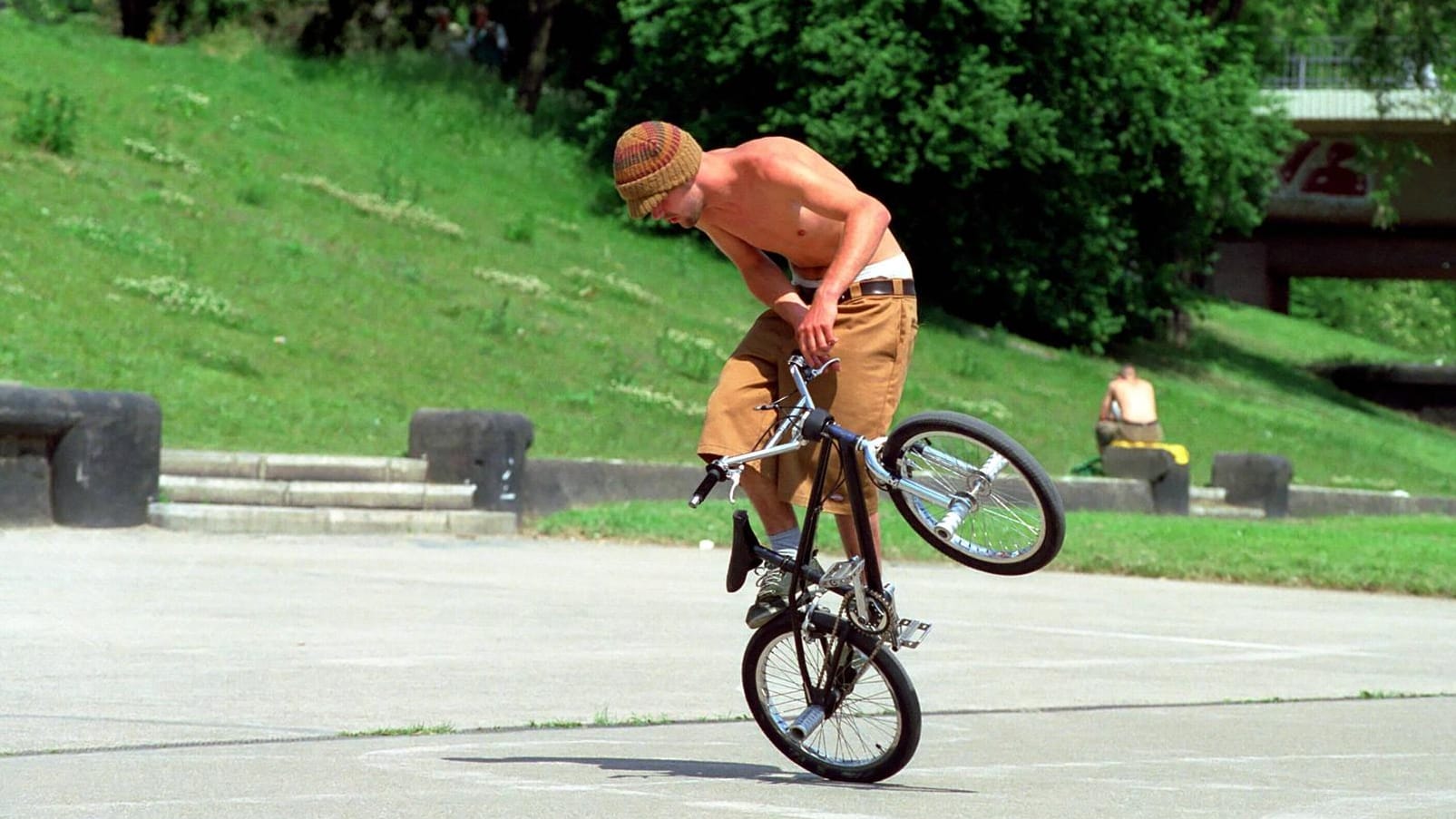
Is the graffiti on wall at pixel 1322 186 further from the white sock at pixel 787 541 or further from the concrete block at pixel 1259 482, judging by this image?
the white sock at pixel 787 541

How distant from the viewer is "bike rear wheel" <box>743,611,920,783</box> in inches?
238

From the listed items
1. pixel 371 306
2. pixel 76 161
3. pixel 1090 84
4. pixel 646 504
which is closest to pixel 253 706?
pixel 646 504

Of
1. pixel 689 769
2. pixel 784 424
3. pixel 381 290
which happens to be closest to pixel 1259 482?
pixel 381 290

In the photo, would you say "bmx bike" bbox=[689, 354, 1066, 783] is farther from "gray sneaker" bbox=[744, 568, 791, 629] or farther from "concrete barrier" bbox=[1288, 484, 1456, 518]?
"concrete barrier" bbox=[1288, 484, 1456, 518]

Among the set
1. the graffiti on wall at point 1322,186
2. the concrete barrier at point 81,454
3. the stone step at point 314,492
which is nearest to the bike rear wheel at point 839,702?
the concrete barrier at point 81,454

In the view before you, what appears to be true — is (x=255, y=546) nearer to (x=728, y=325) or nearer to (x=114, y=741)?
(x=114, y=741)

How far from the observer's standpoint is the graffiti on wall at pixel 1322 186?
171ft

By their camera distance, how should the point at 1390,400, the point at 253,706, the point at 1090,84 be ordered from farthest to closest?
the point at 1390,400
the point at 1090,84
the point at 253,706

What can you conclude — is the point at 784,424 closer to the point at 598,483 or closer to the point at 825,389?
the point at 825,389

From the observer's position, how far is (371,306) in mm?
23234

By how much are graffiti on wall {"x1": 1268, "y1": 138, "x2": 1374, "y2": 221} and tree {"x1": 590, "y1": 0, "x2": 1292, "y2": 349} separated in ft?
41.9

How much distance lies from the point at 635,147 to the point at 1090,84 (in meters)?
30.5

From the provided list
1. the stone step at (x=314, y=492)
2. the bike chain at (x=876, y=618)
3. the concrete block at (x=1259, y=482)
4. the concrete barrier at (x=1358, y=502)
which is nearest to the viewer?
the bike chain at (x=876, y=618)

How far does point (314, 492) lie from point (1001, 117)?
65.8ft
